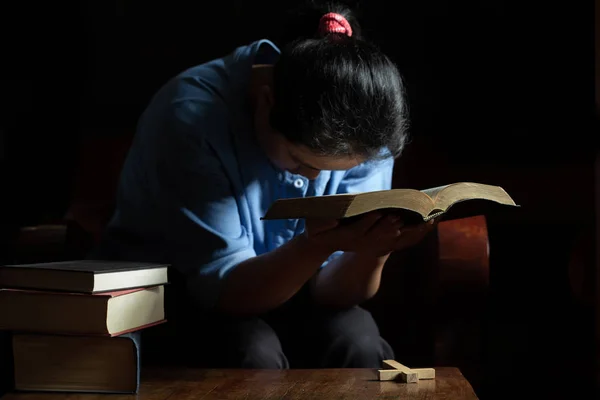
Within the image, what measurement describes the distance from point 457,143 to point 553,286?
0.38m

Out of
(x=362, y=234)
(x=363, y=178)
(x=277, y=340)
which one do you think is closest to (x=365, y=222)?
(x=362, y=234)

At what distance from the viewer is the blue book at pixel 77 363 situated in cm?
90

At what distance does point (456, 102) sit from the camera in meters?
1.71

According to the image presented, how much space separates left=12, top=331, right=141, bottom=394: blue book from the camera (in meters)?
0.90

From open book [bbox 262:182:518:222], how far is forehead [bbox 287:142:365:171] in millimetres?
207

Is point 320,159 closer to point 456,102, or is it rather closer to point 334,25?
Answer: point 334,25

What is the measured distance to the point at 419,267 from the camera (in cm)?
145

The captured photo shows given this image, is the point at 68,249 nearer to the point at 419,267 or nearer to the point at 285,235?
the point at 285,235

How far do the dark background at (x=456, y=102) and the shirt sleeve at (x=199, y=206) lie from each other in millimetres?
559

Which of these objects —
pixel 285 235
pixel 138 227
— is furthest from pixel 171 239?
pixel 285 235

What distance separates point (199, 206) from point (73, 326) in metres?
0.31

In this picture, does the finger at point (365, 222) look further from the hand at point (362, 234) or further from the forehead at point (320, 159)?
the forehead at point (320, 159)

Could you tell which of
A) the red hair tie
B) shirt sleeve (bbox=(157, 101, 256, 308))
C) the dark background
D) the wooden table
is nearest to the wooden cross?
the wooden table

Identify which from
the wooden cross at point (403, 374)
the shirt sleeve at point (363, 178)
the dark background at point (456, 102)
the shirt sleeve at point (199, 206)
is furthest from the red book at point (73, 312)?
the dark background at point (456, 102)
